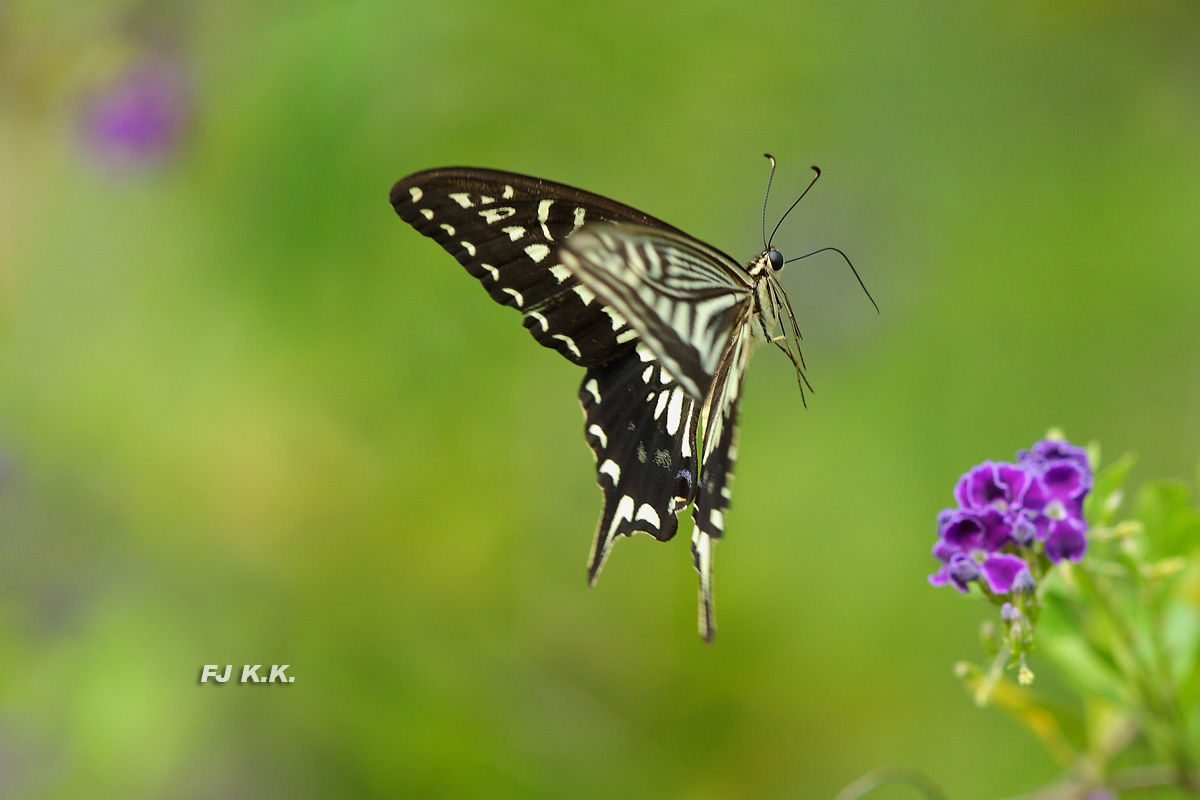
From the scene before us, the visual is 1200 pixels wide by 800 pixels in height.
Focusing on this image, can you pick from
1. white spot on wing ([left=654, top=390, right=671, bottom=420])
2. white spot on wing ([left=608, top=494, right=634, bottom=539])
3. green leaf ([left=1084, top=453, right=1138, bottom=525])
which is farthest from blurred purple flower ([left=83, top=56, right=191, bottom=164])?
green leaf ([left=1084, top=453, right=1138, bottom=525])

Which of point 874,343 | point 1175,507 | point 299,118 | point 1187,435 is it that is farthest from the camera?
point 874,343

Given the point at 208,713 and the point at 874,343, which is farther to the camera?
the point at 874,343

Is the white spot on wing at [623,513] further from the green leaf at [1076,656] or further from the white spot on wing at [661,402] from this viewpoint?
the green leaf at [1076,656]

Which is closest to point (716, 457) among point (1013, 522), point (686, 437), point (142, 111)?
point (686, 437)

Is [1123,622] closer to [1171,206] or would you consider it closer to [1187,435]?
[1187,435]

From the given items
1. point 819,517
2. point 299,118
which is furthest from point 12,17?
point 819,517

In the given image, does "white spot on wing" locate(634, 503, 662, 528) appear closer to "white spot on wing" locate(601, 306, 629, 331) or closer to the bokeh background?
"white spot on wing" locate(601, 306, 629, 331)

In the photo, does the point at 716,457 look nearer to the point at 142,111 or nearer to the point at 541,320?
the point at 541,320

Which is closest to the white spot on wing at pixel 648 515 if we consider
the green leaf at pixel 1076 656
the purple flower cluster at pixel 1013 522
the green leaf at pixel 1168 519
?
the purple flower cluster at pixel 1013 522
